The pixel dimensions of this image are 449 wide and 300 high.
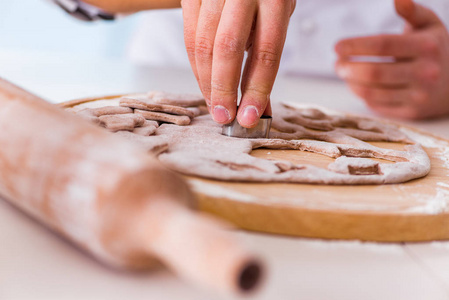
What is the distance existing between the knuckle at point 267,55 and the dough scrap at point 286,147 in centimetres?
16

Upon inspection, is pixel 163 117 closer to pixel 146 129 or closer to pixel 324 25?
pixel 146 129

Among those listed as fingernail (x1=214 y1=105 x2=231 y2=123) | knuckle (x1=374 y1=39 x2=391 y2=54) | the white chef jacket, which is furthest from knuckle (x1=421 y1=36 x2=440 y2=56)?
fingernail (x1=214 y1=105 x2=231 y2=123)

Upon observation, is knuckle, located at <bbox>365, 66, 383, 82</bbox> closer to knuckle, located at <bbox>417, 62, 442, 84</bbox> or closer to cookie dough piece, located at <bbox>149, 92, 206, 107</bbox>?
knuckle, located at <bbox>417, 62, 442, 84</bbox>

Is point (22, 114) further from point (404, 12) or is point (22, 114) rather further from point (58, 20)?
point (58, 20)

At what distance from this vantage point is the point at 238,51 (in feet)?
3.04

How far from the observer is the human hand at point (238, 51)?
93 cm

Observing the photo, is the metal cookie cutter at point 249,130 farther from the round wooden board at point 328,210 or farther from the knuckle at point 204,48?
the round wooden board at point 328,210

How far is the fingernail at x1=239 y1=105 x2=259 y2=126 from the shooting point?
37.3 inches

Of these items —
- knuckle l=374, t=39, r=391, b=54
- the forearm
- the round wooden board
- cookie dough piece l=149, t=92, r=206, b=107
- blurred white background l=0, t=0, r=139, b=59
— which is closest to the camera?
the round wooden board

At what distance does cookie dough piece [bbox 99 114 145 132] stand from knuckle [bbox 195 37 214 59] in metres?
0.18

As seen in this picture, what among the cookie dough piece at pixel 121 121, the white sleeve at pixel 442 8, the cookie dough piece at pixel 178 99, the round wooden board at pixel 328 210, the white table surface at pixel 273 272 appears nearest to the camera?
the white table surface at pixel 273 272

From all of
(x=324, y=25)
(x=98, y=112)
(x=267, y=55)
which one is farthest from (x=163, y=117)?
(x=324, y=25)

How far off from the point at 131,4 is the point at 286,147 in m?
1.01

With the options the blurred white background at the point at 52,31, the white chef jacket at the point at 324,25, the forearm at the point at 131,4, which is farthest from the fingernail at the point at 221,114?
the blurred white background at the point at 52,31
